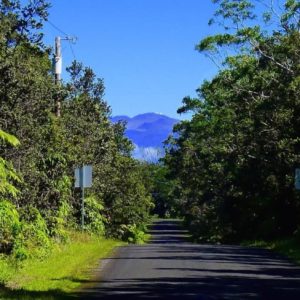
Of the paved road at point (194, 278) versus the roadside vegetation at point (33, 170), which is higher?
the roadside vegetation at point (33, 170)

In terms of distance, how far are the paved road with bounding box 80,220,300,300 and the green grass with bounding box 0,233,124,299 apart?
0.47 m

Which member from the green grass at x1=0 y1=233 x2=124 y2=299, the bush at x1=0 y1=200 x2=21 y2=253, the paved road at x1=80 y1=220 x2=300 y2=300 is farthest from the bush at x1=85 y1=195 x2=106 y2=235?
the bush at x1=0 y1=200 x2=21 y2=253

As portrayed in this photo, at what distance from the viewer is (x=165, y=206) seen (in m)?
139

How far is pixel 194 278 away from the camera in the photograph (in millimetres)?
15656

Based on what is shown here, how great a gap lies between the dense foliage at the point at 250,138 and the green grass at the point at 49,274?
1028 centimetres

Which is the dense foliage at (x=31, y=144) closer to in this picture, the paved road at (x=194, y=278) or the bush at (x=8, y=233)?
the bush at (x=8, y=233)

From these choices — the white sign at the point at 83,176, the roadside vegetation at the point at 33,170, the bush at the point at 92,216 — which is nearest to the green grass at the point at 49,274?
the roadside vegetation at the point at 33,170

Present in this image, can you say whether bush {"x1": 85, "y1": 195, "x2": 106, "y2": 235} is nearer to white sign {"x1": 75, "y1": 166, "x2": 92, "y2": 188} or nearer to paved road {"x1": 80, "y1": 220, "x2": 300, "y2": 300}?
white sign {"x1": 75, "y1": 166, "x2": 92, "y2": 188}

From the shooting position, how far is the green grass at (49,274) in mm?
12387

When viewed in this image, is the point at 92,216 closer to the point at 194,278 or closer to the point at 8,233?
the point at 8,233

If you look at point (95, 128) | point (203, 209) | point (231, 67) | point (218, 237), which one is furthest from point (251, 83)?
point (203, 209)

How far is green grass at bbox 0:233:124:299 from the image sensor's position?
1239cm

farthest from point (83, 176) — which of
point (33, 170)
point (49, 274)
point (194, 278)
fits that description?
point (194, 278)

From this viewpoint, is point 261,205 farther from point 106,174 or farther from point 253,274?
point 253,274
